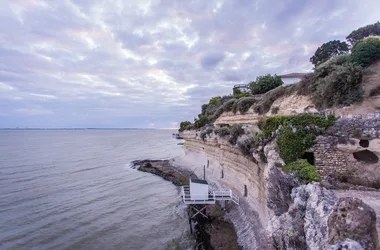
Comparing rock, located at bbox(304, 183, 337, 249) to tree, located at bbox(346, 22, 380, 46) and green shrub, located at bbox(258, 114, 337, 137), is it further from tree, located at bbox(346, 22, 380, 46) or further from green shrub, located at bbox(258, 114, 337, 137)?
tree, located at bbox(346, 22, 380, 46)

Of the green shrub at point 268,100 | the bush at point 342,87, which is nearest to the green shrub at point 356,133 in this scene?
the bush at point 342,87

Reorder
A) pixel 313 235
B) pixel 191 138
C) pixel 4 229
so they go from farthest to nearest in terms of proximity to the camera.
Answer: pixel 191 138, pixel 4 229, pixel 313 235

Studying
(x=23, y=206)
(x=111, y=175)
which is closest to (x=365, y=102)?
(x=23, y=206)

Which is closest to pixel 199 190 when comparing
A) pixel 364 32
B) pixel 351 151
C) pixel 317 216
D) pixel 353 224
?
pixel 351 151

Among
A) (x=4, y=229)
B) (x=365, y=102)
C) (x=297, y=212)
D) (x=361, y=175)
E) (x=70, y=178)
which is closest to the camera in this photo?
(x=297, y=212)

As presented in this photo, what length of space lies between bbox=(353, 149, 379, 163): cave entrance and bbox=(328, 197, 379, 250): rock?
7.27 m

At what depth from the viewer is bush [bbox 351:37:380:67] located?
17.7 m

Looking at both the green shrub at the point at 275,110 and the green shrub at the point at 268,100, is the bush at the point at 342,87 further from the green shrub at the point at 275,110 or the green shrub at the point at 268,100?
the green shrub at the point at 268,100

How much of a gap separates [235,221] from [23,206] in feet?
66.0

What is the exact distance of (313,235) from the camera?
6145mm

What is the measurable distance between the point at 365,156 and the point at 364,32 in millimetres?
35942

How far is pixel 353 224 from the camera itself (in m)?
4.95

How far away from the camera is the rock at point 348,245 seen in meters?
4.71

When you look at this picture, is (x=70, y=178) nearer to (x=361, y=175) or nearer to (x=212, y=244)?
(x=212, y=244)
